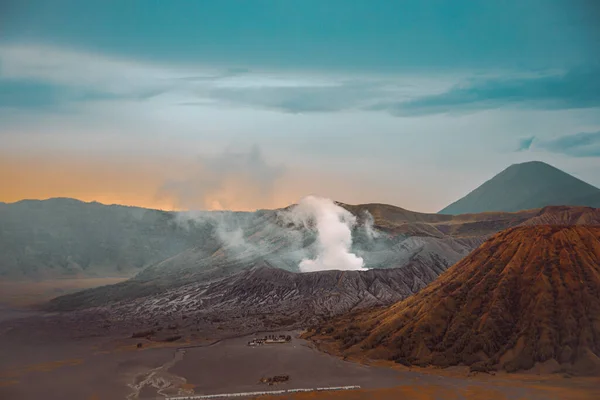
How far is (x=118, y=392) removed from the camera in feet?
248

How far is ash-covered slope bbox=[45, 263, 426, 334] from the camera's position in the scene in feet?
430

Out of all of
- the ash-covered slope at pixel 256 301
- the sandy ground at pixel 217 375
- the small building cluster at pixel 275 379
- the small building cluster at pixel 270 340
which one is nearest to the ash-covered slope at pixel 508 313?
the sandy ground at pixel 217 375

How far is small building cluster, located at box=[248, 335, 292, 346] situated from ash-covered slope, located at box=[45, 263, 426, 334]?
37.8ft

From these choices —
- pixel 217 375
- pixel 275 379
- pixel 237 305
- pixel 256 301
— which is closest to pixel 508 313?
pixel 275 379

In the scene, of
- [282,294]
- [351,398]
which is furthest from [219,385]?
[282,294]

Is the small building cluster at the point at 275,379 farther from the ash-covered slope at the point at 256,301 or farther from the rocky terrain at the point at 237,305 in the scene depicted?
the ash-covered slope at the point at 256,301

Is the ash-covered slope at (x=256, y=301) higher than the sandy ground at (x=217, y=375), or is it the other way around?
the ash-covered slope at (x=256, y=301)

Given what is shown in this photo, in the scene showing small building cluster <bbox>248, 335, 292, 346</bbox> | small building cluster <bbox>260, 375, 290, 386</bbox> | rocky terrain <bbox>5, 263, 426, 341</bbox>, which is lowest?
small building cluster <bbox>260, 375, 290, 386</bbox>

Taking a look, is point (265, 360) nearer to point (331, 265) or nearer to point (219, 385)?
point (219, 385)

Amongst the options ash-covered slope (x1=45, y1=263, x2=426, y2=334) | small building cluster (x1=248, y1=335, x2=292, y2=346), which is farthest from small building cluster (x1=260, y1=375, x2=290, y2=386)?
ash-covered slope (x1=45, y1=263, x2=426, y2=334)

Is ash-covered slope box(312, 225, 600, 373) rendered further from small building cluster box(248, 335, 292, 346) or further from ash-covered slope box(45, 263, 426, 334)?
ash-covered slope box(45, 263, 426, 334)

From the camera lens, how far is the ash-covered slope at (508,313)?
82.4 metres

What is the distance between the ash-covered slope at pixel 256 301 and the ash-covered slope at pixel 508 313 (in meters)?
33.3

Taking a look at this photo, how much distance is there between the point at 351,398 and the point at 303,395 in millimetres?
6469
